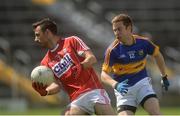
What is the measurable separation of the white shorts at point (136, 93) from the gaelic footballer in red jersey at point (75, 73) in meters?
0.96

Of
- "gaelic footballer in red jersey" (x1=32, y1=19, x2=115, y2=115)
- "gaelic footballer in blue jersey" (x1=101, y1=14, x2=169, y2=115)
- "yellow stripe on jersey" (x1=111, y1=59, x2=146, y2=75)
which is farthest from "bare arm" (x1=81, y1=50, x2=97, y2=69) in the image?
"yellow stripe on jersey" (x1=111, y1=59, x2=146, y2=75)

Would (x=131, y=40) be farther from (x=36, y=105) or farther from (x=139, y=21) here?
(x=139, y=21)

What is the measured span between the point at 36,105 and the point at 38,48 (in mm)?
3720

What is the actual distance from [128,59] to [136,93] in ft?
1.62

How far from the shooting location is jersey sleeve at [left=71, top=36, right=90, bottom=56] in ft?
32.0

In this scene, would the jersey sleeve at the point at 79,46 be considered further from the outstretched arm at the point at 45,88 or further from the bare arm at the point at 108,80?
the bare arm at the point at 108,80

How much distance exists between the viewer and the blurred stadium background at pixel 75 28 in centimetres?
2570

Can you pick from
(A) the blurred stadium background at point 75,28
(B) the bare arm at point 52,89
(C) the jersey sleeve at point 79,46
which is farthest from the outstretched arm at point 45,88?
(A) the blurred stadium background at point 75,28

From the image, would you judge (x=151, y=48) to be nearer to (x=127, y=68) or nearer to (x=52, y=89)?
(x=127, y=68)

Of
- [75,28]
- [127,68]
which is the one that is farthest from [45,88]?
[75,28]

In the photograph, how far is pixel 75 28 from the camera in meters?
29.8

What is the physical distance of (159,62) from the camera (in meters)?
11.0

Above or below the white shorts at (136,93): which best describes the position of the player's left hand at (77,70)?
above

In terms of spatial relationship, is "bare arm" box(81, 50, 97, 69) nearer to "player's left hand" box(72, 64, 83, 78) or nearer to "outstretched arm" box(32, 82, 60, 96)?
"player's left hand" box(72, 64, 83, 78)
